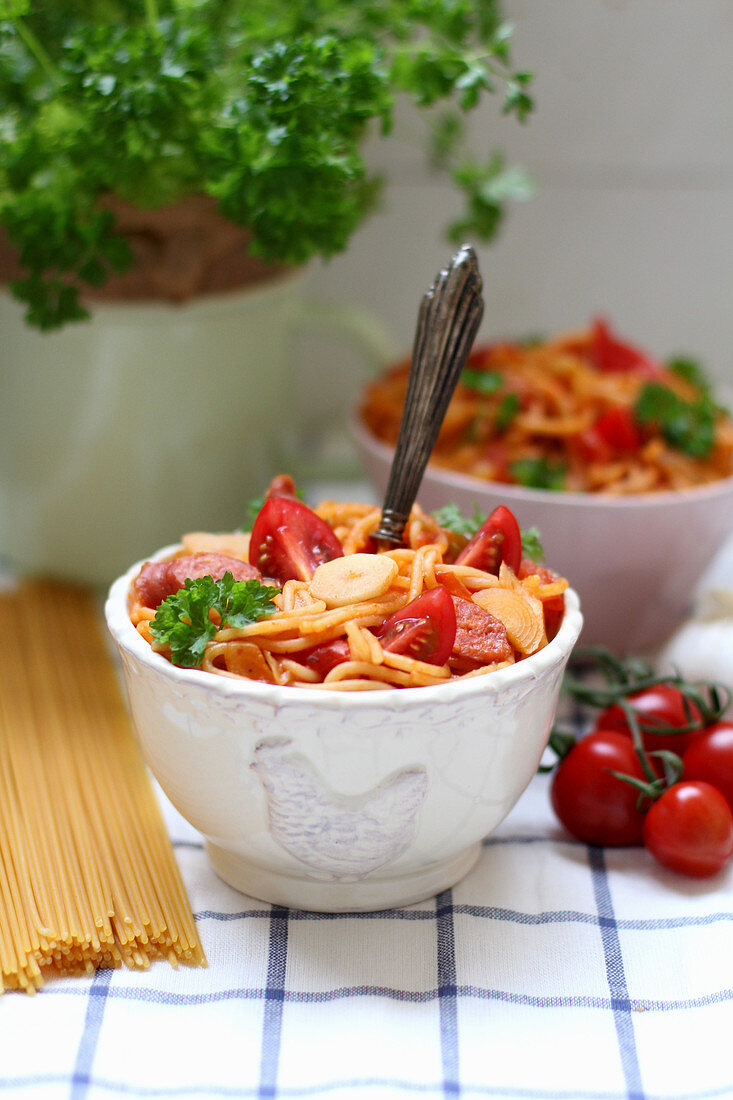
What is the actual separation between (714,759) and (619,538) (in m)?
0.39

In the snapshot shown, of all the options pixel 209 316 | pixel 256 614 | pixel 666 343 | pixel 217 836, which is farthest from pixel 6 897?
pixel 666 343

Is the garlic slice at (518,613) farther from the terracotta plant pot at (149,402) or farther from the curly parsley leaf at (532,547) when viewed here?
the terracotta plant pot at (149,402)

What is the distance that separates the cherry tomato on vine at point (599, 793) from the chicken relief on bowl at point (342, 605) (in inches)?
7.6

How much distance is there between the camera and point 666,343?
7.71 ft

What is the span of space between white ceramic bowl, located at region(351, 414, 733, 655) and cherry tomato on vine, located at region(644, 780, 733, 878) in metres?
0.44

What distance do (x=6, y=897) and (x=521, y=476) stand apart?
90 centimetres

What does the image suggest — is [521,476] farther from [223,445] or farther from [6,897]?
[6,897]

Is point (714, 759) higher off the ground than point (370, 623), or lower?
lower

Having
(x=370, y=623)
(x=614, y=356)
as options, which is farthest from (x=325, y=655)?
(x=614, y=356)

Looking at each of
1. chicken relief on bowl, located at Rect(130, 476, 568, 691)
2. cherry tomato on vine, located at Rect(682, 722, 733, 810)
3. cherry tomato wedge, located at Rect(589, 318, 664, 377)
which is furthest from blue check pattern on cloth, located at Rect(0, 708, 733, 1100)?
cherry tomato wedge, located at Rect(589, 318, 664, 377)

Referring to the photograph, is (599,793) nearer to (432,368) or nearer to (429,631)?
(429,631)

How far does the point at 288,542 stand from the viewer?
113 cm

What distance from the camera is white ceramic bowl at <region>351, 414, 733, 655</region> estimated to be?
1522 millimetres

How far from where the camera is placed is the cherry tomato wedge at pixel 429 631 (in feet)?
3.31
